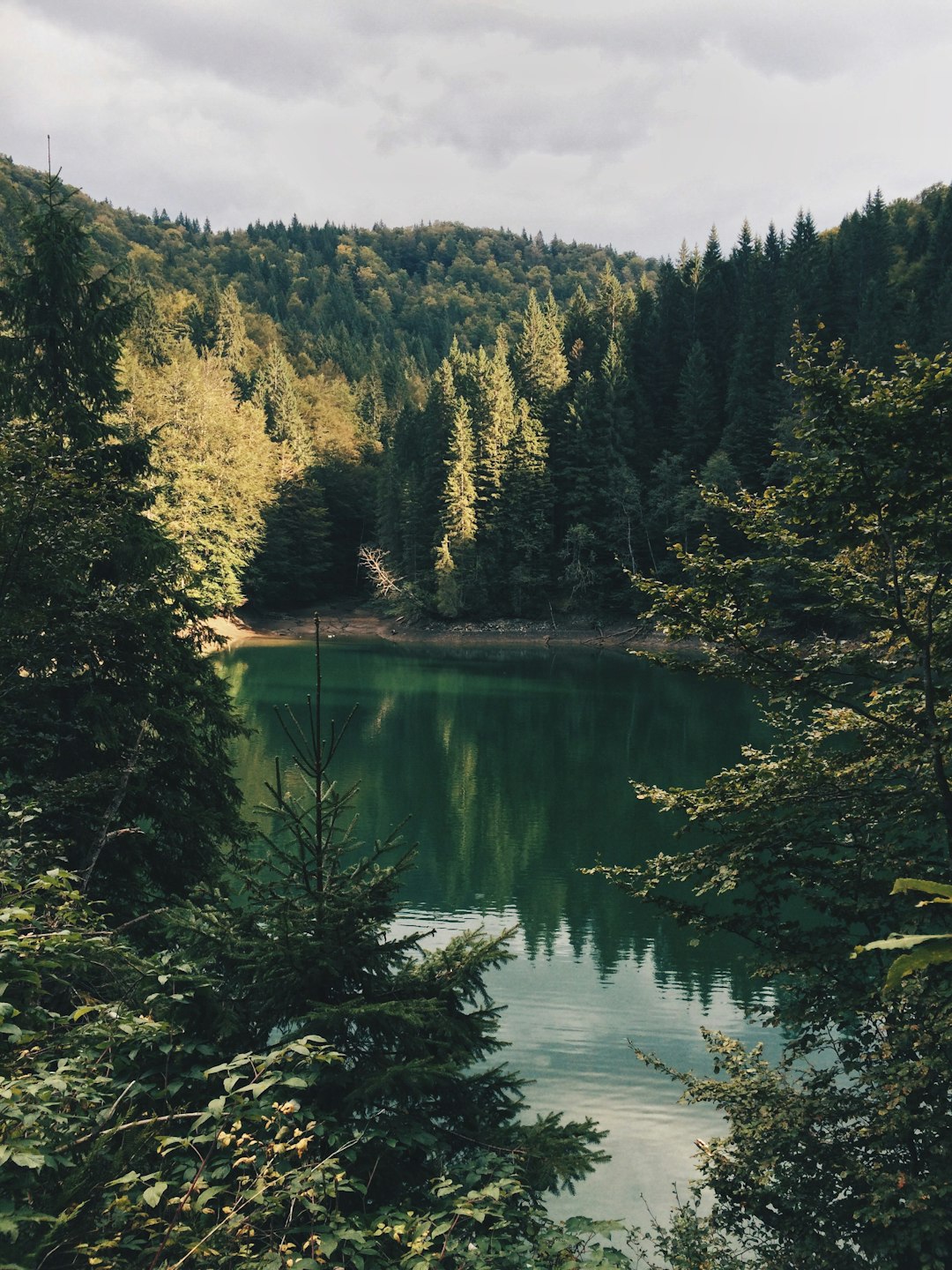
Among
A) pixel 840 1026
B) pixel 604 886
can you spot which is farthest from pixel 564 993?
pixel 840 1026

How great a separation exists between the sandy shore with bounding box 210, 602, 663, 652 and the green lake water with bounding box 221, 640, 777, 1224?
9.27 metres

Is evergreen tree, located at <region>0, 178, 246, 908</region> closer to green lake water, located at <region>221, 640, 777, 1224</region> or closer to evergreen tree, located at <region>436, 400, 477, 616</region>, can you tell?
green lake water, located at <region>221, 640, 777, 1224</region>

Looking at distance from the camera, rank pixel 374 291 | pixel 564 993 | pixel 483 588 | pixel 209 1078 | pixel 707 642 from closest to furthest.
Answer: pixel 209 1078 → pixel 707 642 → pixel 564 993 → pixel 483 588 → pixel 374 291

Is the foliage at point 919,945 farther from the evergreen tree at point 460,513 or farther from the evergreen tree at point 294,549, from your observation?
the evergreen tree at point 294,549

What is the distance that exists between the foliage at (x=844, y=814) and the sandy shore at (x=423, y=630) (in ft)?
160

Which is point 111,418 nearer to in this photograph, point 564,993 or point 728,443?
point 728,443

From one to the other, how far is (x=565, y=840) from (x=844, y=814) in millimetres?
15825

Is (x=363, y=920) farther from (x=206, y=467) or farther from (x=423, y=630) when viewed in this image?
(x=423, y=630)

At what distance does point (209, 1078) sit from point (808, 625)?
50.1 m

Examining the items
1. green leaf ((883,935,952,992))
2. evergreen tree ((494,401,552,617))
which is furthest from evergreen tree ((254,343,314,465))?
green leaf ((883,935,952,992))

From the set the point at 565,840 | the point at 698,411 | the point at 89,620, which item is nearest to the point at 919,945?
the point at 89,620

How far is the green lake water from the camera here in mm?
11836

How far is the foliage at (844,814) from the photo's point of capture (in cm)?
641

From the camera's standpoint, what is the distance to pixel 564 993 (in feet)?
49.4
